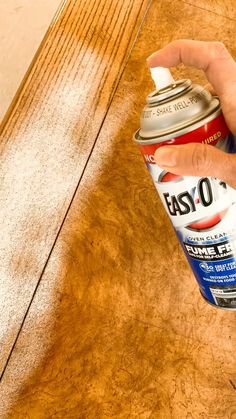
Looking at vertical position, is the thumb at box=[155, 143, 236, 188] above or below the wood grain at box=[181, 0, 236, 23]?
below

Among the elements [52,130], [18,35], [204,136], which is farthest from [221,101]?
[18,35]

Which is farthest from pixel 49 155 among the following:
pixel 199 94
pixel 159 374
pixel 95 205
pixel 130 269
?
pixel 159 374

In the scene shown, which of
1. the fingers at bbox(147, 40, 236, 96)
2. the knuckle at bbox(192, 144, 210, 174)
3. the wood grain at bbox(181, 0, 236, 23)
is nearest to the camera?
the knuckle at bbox(192, 144, 210, 174)

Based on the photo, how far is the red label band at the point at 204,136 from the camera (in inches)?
27.9

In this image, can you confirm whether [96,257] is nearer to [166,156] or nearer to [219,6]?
[166,156]

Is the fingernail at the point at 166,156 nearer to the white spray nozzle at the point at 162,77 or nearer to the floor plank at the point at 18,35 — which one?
the white spray nozzle at the point at 162,77

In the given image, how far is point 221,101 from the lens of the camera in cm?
77

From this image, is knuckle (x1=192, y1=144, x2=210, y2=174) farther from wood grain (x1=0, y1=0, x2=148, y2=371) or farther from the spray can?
wood grain (x1=0, y1=0, x2=148, y2=371)

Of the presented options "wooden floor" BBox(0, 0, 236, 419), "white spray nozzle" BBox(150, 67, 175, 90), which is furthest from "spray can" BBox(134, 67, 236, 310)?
"wooden floor" BBox(0, 0, 236, 419)

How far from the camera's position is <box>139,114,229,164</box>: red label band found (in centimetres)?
71

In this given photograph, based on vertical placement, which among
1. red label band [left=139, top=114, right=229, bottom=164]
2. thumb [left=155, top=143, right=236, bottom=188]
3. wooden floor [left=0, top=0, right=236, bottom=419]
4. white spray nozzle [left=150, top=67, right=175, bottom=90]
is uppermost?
white spray nozzle [left=150, top=67, right=175, bottom=90]

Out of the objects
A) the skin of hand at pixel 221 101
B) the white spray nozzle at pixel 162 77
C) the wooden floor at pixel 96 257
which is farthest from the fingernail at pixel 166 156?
the wooden floor at pixel 96 257

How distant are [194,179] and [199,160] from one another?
6cm

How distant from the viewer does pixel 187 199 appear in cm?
76
